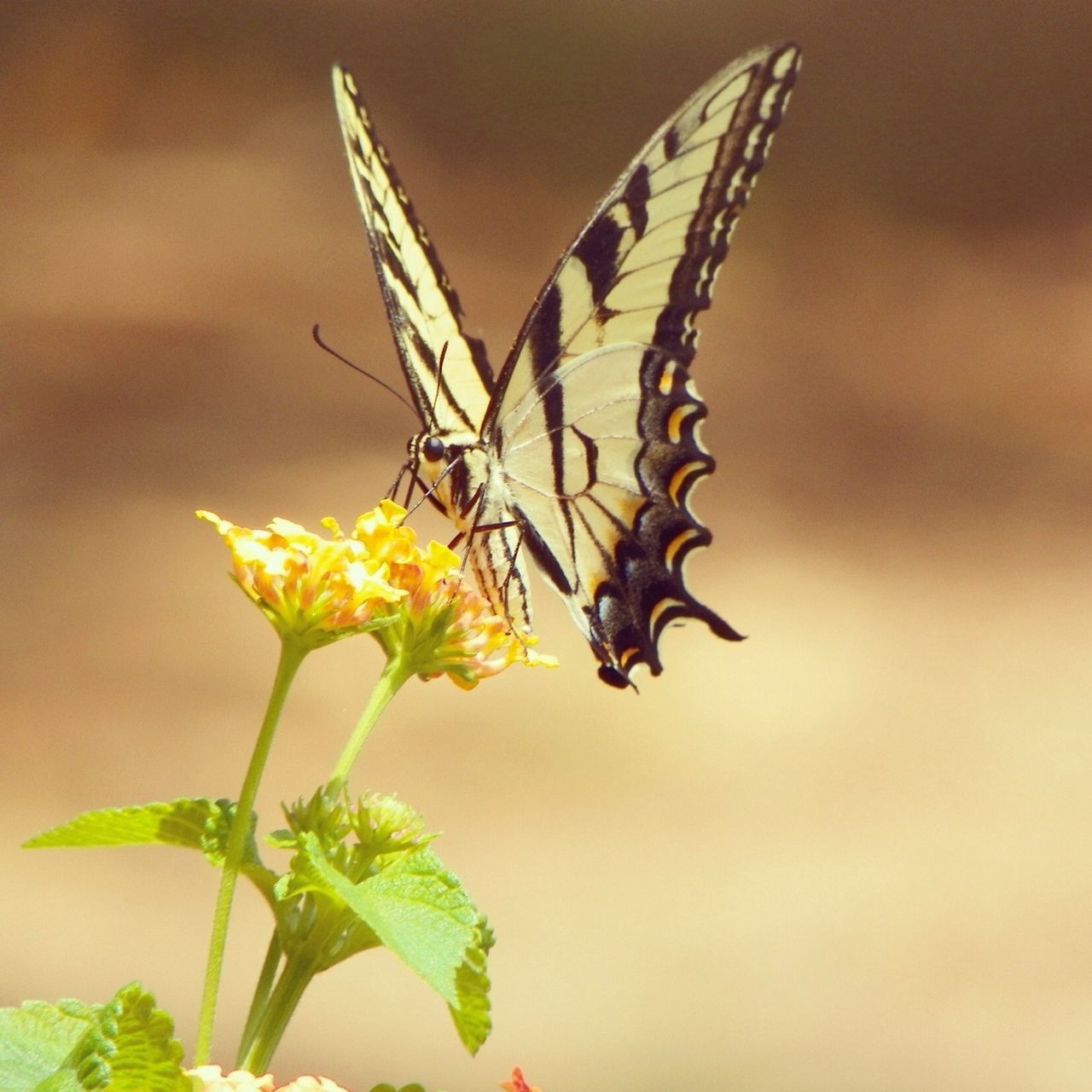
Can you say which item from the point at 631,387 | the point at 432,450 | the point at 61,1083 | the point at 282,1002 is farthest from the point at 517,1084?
the point at 631,387

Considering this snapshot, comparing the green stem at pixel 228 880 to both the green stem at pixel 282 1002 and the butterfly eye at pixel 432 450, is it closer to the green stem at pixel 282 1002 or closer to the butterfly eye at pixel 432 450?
the green stem at pixel 282 1002

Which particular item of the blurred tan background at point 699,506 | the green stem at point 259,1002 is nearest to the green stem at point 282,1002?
the green stem at point 259,1002

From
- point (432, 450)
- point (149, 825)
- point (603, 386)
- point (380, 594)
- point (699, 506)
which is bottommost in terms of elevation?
point (149, 825)

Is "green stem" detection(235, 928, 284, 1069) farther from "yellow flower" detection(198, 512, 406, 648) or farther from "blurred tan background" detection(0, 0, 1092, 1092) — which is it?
"blurred tan background" detection(0, 0, 1092, 1092)

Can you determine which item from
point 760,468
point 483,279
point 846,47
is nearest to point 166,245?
point 483,279

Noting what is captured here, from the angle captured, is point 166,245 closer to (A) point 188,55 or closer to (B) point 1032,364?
(A) point 188,55

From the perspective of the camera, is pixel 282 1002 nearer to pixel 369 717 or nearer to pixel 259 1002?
pixel 259 1002
